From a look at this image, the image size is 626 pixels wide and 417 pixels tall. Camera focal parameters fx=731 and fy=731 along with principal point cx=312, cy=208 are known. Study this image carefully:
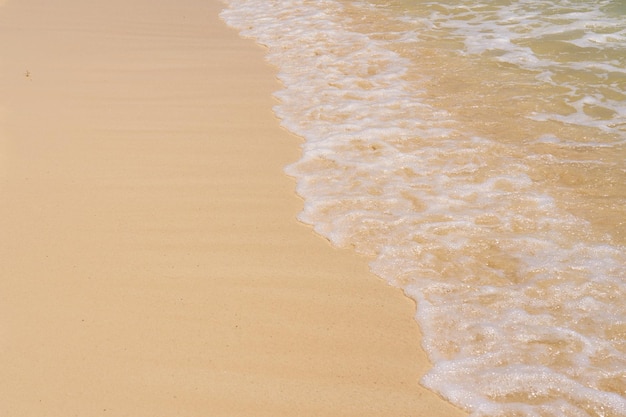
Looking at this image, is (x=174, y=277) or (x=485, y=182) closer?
(x=174, y=277)

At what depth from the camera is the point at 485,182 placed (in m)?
4.29

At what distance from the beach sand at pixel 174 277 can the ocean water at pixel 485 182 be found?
21 cm

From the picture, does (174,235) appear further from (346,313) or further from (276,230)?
(346,313)

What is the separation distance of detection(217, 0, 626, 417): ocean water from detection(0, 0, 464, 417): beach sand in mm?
212

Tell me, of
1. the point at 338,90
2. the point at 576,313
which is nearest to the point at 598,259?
the point at 576,313

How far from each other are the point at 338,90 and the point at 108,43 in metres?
2.47

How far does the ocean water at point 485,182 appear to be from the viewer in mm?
2865

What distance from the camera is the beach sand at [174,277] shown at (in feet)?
8.73

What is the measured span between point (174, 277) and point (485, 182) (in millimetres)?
1962

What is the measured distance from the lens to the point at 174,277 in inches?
131

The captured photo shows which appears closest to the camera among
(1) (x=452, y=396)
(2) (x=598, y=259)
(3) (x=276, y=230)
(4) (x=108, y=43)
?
(1) (x=452, y=396)

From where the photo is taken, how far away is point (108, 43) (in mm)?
7012

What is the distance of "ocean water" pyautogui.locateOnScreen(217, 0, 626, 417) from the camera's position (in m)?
2.87

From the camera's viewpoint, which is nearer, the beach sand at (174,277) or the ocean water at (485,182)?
the beach sand at (174,277)
